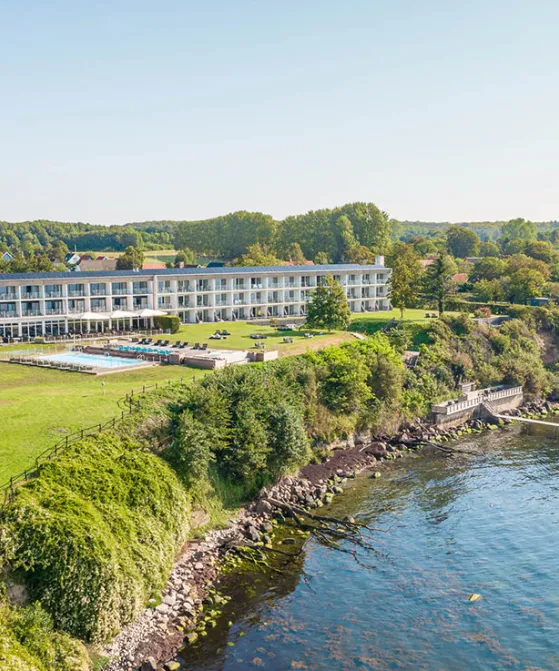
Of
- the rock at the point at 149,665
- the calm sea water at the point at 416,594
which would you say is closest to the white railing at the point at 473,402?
the calm sea water at the point at 416,594


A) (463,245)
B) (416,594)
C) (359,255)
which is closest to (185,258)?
(359,255)

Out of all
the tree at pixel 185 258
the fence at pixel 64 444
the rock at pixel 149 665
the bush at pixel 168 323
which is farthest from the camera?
the tree at pixel 185 258

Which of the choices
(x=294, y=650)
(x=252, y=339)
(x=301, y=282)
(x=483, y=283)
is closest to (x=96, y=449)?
(x=294, y=650)

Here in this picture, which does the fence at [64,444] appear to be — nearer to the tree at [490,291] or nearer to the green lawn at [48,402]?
the green lawn at [48,402]

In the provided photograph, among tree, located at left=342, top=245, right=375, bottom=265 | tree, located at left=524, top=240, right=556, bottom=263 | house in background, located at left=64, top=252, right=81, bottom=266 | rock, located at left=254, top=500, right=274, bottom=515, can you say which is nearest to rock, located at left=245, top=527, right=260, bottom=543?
rock, located at left=254, top=500, right=274, bottom=515

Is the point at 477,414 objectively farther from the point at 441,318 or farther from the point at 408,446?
the point at 441,318
